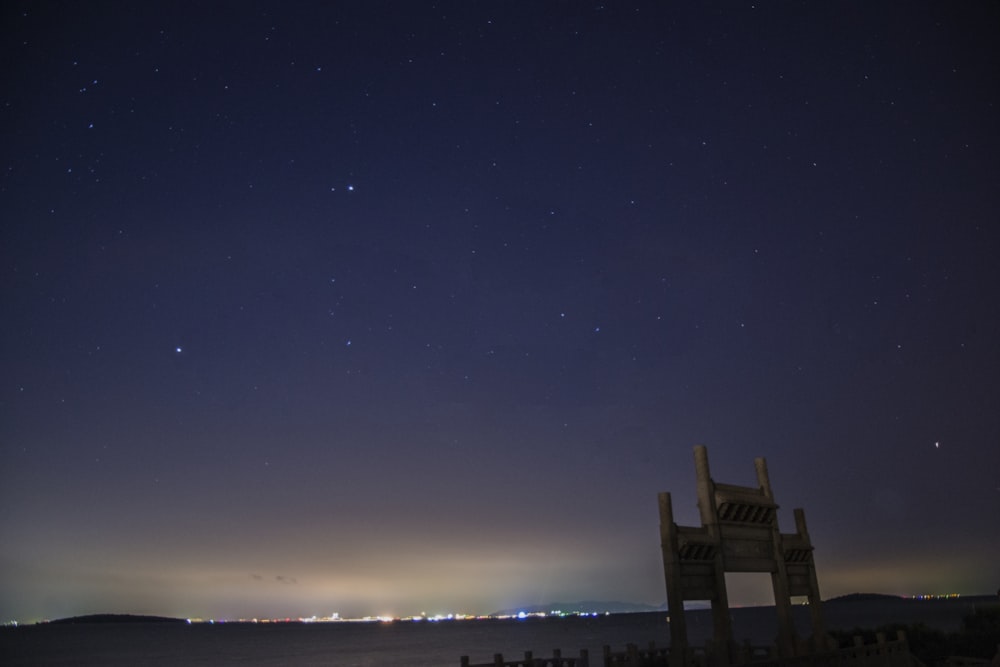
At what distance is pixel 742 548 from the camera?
1764 cm

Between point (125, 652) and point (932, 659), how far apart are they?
525ft

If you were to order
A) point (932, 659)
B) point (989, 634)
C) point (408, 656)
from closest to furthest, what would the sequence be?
point (932, 659) → point (989, 634) → point (408, 656)

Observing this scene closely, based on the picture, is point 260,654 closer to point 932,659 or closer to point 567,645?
point 567,645

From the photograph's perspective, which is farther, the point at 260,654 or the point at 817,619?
the point at 260,654

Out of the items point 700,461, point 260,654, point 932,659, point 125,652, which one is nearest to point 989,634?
point 932,659

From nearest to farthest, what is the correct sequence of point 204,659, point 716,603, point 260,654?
1. point 716,603
2. point 204,659
3. point 260,654

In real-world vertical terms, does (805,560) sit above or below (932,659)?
above

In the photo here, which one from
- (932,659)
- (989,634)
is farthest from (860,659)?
(989,634)

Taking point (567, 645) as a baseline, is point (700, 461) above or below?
above

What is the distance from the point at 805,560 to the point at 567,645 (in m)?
127

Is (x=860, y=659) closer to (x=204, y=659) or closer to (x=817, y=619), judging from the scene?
(x=817, y=619)

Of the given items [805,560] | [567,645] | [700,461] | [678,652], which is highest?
[700,461]

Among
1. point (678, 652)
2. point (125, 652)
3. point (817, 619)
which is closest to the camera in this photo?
point (678, 652)

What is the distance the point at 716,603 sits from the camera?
16.2 m
